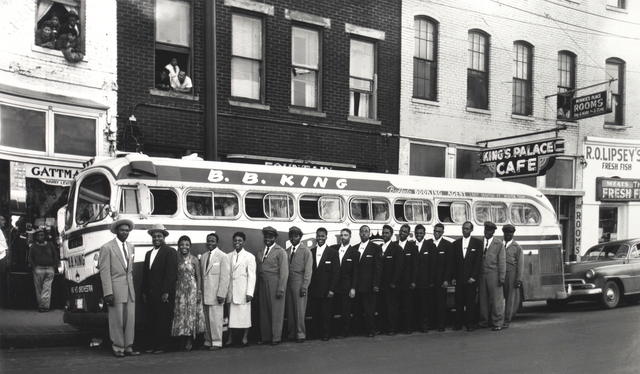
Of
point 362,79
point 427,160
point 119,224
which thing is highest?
point 362,79

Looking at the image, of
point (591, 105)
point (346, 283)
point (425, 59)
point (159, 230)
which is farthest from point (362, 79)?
point (159, 230)

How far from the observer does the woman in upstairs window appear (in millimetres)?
14266

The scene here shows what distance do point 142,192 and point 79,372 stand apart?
11.1ft

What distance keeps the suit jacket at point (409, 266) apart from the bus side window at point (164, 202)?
13.6 ft

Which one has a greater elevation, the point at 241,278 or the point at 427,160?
the point at 427,160

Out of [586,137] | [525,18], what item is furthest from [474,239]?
[586,137]

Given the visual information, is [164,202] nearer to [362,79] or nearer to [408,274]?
[408,274]

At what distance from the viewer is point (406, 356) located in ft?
34.1

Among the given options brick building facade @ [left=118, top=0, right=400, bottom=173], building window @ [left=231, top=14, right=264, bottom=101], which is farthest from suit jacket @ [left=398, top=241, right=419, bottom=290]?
building window @ [left=231, top=14, right=264, bottom=101]

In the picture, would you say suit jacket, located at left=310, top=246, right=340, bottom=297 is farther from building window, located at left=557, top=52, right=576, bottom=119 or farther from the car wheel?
building window, located at left=557, top=52, right=576, bottom=119

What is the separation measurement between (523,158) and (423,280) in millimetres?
7340

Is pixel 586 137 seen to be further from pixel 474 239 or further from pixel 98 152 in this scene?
pixel 98 152

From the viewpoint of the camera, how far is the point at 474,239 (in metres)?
13.7

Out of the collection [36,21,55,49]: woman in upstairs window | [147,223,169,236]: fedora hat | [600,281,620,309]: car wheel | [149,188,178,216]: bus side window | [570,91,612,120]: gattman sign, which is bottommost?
[600,281,620,309]: car wheel
